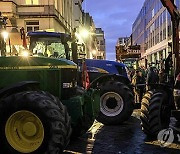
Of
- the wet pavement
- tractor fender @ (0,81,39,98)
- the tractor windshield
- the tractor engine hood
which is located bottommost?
the wet pavement

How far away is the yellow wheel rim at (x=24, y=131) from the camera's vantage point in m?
6.39

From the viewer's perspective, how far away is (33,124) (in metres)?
6.46

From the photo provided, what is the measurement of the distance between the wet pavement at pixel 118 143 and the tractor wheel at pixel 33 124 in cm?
136

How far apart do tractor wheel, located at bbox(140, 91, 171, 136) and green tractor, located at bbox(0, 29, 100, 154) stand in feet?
4.05

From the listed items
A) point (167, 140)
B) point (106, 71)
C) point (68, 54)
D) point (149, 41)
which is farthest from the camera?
point (149, 41)

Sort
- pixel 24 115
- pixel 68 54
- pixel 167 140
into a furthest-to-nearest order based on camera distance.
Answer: pixel 68 54
pixel 167 140
pixel 24 115

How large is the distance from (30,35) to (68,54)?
1.28m

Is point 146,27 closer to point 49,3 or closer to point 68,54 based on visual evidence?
point 49,3

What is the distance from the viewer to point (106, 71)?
12.5 m

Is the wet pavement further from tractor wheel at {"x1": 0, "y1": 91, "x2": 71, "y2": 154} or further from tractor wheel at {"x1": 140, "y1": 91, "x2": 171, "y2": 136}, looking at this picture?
tractor wheel at {"x1": 0, "y1": 91, "x2": 71, "y2": 154}

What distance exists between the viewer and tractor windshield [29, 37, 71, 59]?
1080cm

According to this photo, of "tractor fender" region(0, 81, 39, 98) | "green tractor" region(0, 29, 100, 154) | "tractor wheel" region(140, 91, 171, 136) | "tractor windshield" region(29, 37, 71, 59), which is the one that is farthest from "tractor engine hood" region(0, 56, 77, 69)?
"tractor windshield" region(29, 37, 71, 59)

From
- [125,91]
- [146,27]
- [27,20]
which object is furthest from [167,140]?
[146,27]

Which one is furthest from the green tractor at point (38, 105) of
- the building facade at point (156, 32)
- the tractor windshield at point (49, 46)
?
the building facade at point (156, 32)
